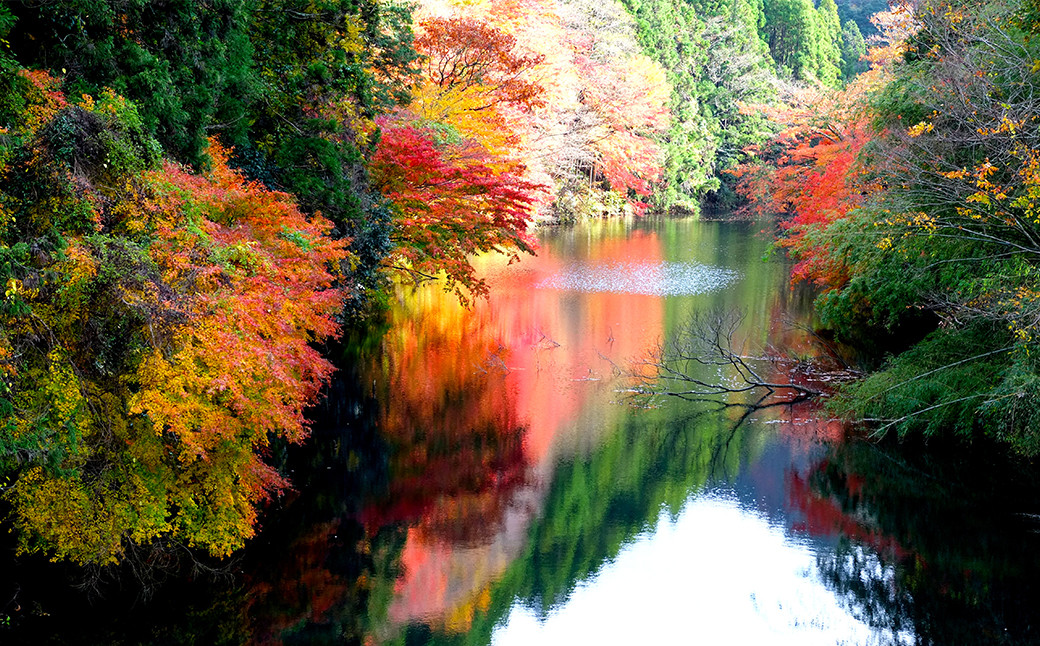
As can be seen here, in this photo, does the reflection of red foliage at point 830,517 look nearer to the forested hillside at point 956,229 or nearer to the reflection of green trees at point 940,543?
the reflection of green trees at point 940,543

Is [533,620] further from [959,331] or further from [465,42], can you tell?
[465,42]

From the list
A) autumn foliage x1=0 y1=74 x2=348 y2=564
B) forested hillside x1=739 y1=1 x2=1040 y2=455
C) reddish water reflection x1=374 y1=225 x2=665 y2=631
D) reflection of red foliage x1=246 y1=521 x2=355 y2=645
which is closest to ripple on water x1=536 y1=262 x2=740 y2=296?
reddish water reflection x1=374 y1=225 x2=665 y2=631

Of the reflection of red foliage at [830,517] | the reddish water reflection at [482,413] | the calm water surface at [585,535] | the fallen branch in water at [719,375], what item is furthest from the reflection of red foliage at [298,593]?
the fallen branch in water at [719,375]

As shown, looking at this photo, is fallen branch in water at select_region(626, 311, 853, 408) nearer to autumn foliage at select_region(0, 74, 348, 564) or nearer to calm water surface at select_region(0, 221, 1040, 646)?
calm water surface at select_region(0, 221, 1040, 646)

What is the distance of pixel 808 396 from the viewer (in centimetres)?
1591

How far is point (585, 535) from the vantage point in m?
11.0

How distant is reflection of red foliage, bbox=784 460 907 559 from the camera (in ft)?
35.7

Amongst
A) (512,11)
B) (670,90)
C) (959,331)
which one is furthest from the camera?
(670,90)

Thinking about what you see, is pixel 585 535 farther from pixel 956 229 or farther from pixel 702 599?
pixel 956 229

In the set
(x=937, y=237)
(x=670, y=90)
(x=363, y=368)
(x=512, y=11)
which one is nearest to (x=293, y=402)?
(x=363, y=368)

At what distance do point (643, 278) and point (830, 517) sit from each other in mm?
17398

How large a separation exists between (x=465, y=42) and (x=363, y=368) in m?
11.1

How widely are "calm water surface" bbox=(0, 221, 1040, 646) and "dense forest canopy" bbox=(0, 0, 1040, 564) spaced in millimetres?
731

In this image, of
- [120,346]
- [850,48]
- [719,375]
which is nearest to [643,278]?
[719,375]
